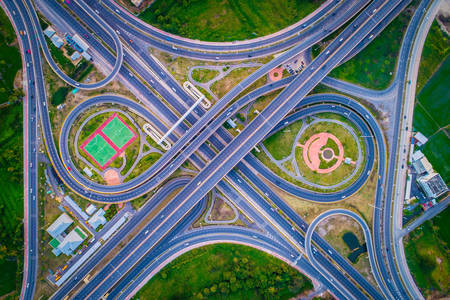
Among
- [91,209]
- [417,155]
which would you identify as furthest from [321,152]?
[91,209]

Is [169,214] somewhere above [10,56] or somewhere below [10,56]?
below

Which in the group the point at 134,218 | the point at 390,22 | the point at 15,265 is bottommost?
the point at 390,22

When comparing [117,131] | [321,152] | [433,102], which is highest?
[117,131]

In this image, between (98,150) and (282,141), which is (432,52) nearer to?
(282,141)

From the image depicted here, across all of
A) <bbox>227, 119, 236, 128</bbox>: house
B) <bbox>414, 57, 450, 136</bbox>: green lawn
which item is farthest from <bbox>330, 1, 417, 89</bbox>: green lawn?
<bbox>227, 119, 236, 128</bbox>: house

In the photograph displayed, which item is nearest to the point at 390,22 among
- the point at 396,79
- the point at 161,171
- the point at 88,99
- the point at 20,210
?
the point at 396,79

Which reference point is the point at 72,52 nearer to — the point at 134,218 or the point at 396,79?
the point at 134,218
